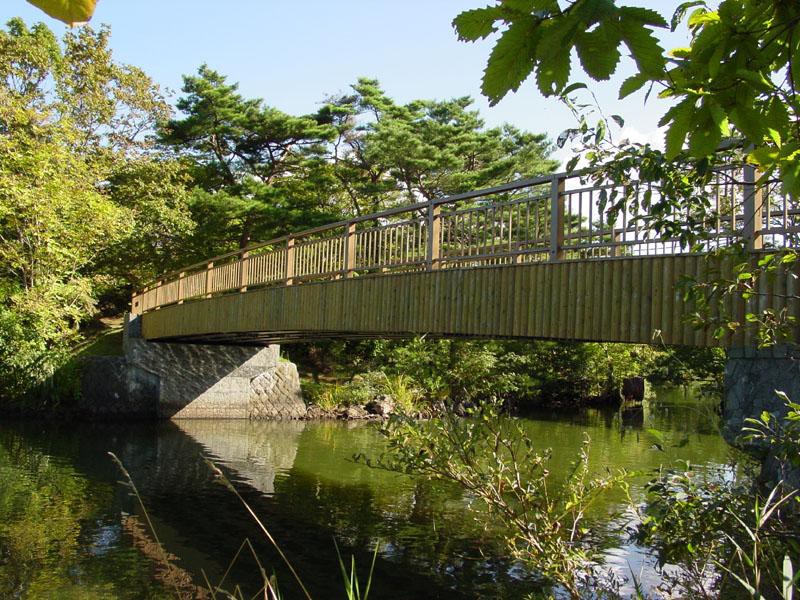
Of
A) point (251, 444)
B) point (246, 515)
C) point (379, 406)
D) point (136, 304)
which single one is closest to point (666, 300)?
point (246, 515)

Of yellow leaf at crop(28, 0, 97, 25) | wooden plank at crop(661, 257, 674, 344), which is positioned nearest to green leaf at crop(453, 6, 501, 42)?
yellow leaf at crop(28, 0, 97, 25)

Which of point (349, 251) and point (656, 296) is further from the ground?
point (349, 251)

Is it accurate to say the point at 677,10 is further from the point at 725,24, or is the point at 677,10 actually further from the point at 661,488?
the point at 661,488

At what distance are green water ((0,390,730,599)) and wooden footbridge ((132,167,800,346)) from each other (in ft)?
2.98

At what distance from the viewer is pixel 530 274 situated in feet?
21.9

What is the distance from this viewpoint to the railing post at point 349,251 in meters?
9.62

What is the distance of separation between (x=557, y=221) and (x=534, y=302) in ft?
2.40

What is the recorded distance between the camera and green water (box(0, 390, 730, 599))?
601cm

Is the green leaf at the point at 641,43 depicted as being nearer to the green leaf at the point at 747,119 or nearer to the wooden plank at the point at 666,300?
the green leaf at the point at 747,119

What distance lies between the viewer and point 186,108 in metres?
23.5

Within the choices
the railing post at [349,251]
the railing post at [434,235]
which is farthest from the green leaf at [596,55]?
the railing post at [349,251]

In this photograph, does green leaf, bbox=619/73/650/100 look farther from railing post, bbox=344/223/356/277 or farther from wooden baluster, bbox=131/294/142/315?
wooden baluster, bbox=131/294/142/315

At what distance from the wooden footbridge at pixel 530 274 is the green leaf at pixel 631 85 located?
4.82ft

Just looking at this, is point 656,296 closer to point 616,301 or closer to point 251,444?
point 616,301
